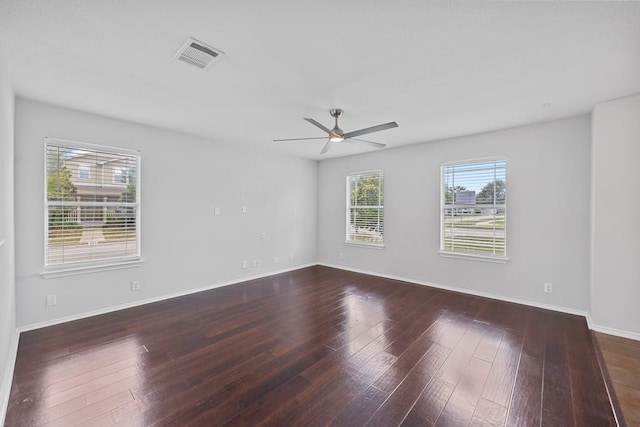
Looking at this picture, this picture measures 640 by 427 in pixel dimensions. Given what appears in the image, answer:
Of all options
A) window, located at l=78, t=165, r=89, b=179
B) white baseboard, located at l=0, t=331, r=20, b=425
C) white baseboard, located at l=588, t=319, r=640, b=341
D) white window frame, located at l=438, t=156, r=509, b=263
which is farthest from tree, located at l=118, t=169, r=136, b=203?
white baseboard, located at l=588, t=319, r=640, b=341

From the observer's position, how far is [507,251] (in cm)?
399

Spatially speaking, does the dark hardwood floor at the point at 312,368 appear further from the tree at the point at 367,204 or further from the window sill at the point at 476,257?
the tree at the point at 367,204

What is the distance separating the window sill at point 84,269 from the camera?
10.2ft

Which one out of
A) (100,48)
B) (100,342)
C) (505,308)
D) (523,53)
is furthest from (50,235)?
(505,308)

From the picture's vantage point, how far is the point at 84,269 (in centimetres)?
333

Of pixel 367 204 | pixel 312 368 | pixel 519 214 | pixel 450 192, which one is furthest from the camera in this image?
pixel 367 204

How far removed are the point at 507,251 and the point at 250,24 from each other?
14.3 feet

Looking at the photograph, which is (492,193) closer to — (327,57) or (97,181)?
(327,57)

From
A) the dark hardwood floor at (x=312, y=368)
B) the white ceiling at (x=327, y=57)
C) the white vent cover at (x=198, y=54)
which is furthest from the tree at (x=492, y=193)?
the white vent cover at (x=198, y=54)

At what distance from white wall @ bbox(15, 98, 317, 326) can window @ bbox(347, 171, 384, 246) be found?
1007 mm

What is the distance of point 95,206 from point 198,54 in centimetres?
266

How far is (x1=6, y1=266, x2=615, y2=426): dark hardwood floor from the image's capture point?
180cm

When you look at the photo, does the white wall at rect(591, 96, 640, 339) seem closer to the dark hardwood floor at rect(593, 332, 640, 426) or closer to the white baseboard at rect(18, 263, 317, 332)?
the dark hardwood floor at rect(593, 332, 640, 426)


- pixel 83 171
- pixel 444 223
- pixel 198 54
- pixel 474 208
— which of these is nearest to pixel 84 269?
pixel 83 171
